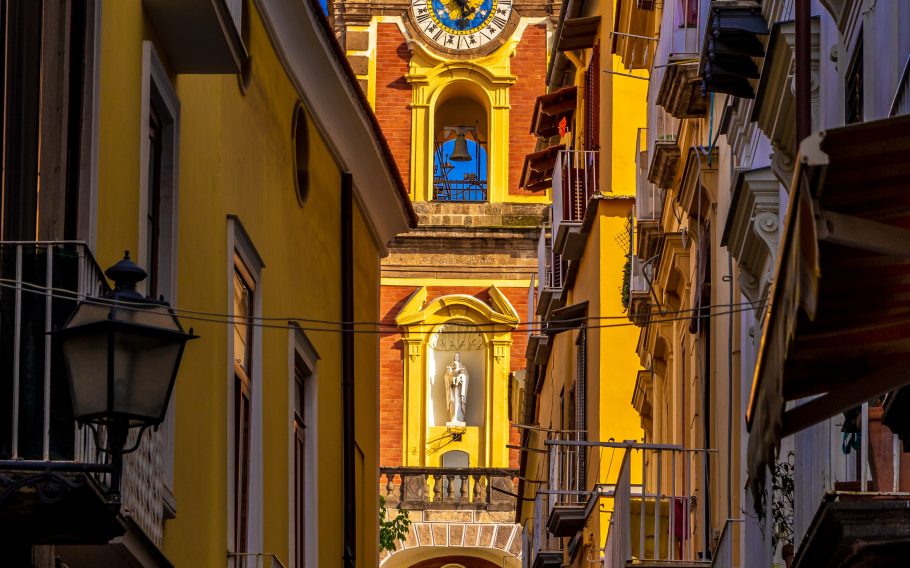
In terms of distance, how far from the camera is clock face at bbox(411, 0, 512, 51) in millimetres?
49531

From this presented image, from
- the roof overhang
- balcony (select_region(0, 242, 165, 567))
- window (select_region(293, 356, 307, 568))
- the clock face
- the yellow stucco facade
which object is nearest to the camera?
balcony (select_region(0, 242, 165, 567))

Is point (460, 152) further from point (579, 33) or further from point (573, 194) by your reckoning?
point (573, 194)

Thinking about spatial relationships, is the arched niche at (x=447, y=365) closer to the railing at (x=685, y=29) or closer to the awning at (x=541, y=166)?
the awning at (x=541, y=166)

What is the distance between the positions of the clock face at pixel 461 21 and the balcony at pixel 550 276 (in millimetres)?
15787

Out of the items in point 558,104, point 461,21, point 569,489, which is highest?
point 461,21

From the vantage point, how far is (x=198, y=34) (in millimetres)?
12102

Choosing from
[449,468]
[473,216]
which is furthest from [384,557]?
[473,216]

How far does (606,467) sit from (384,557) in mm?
24258

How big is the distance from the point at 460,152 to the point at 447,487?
6.58 meters

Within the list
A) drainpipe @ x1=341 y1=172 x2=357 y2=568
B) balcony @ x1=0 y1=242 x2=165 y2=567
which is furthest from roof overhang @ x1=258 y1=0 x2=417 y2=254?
balcony @ x1=0 y1=242 x2=165 y2=567

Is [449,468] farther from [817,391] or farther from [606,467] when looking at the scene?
[817,391]

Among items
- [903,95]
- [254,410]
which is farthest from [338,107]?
[903,95]

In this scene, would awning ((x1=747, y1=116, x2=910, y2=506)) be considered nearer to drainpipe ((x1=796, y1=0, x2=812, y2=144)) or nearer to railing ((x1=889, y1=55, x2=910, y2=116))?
railing ((x1=889, y1=55, x2=910, y2=116))

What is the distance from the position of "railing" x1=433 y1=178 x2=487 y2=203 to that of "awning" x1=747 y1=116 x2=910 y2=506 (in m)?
42.0
